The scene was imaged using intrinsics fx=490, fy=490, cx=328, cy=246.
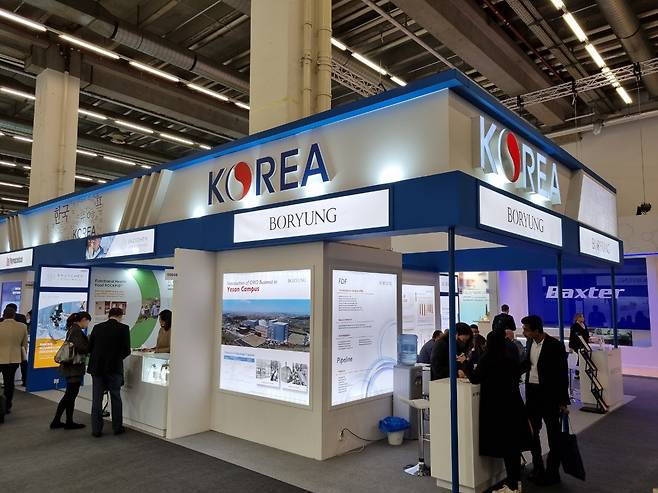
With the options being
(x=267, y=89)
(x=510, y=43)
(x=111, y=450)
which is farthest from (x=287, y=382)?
(x=510, y=43)

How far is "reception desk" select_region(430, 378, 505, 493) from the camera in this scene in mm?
3455

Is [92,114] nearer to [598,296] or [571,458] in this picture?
[571,458]

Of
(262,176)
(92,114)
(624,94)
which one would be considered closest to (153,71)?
(92,114)

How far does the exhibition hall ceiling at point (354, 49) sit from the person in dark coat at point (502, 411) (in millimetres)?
4644

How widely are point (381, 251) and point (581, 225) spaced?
7.57 feet

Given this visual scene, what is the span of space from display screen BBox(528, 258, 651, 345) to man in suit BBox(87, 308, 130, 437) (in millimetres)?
8703

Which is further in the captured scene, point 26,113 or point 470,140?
point 26,113

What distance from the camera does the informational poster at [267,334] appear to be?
445 centimetres

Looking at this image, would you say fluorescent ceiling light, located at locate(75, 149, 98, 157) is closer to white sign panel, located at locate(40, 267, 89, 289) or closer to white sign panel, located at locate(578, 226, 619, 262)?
white sign panel, located at locate(40, 267, 89, 289)

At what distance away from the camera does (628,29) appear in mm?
6762

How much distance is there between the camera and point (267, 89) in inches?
208

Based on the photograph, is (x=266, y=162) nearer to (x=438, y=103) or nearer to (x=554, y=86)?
(x=438, y=103)

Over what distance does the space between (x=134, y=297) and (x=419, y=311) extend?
15.3 ft

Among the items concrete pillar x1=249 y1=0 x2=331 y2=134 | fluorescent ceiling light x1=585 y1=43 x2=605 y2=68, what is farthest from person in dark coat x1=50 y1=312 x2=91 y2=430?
fluorescent ceiling light x1=585 y1=43 x2=605 y2=68
